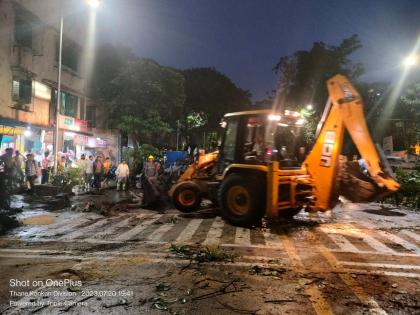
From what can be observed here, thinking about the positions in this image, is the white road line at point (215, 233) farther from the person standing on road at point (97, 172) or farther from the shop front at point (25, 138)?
the shop front at point (25, 138)

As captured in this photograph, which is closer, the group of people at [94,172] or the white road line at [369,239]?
the white road line at [369,239]

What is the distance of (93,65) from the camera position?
2872cm

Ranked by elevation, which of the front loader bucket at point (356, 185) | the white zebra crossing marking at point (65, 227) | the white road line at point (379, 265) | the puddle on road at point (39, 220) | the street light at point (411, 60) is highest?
the street light at point (411, 60)

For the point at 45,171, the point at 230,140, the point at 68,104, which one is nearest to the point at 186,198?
the point at 230,140

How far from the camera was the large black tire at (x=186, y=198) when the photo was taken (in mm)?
11984

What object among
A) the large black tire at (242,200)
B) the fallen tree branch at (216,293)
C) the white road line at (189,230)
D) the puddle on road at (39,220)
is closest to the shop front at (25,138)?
the puddle on road at (39,220)

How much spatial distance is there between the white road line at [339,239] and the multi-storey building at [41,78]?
51.1ft

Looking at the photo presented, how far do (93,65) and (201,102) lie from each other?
57.0 feet

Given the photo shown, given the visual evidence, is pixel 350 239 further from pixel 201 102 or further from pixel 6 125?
pixel 201 102

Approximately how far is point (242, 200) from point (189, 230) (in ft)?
5.14

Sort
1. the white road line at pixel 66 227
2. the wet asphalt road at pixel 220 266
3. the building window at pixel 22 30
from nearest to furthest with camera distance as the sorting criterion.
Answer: the wet asphalt road at pixel 220 266
the white road line at pixel 66 227
the building window at pixel 22 30

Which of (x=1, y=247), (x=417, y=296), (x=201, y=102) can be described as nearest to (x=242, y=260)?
(x=417, y=296)

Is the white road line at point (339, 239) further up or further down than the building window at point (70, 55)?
further down

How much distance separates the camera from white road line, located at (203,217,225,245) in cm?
809
